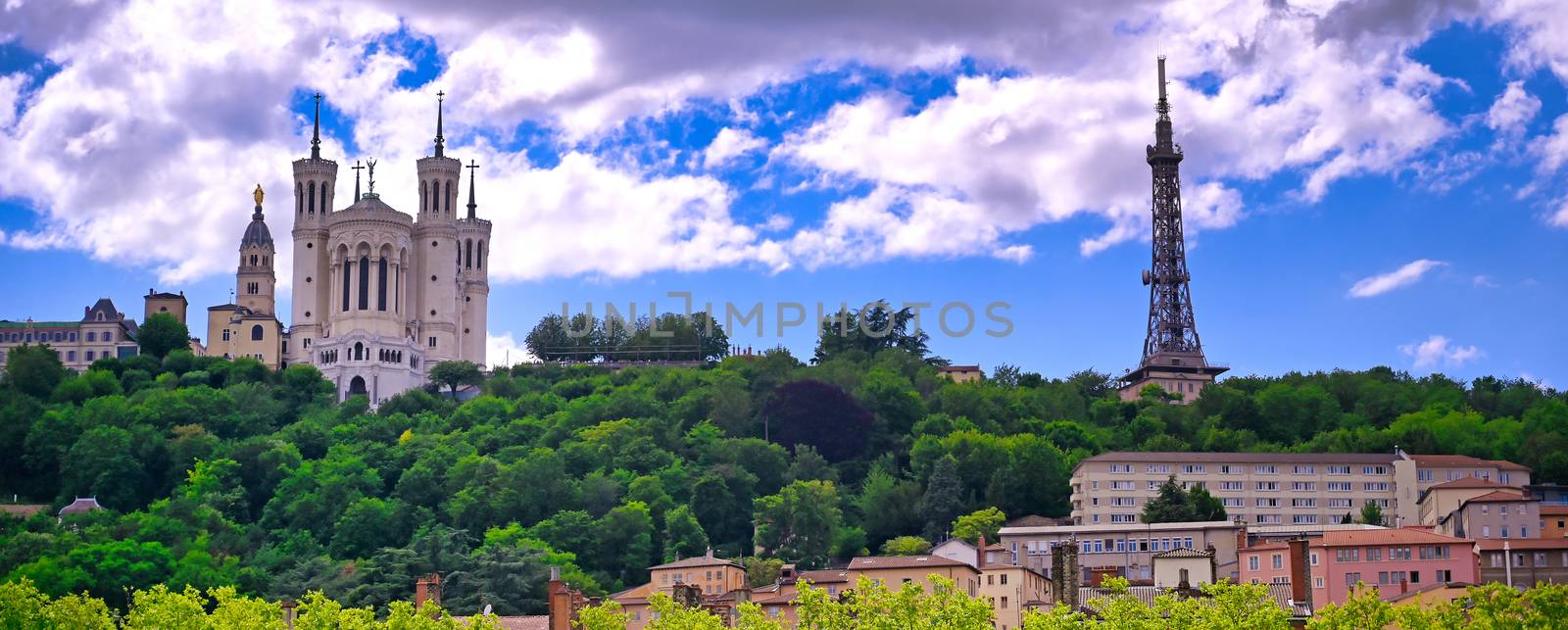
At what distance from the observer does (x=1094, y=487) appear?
106 m

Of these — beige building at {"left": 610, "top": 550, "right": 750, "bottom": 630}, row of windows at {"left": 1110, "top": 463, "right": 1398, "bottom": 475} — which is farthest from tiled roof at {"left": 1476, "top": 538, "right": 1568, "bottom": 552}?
beige building at {"left": 610, "top": 550, "right": 750, "bottom": 630}

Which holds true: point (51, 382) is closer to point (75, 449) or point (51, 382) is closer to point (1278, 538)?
point (75, 449)

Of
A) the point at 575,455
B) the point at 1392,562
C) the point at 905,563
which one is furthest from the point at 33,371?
the point at 1392,562

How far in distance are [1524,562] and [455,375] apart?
7174 centimetres

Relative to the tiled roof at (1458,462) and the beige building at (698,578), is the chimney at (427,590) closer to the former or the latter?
the beige building at (698,578)

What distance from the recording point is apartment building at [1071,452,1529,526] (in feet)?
343

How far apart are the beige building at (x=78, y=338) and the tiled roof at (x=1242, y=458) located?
211 ft

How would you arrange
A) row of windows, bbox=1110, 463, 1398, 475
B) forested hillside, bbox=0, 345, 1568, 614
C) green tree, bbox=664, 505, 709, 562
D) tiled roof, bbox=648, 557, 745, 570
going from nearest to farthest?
1. tiled roof, bbox=648, 557, 745, 570
2. forested hillside, bbox=0, 345, 1568, 614
3. green tree, bbox=664, 505, 709, 562
4. row of windows, bbox=1110, 463, 1398, 475

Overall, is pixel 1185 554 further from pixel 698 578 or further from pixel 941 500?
pixel 941 500

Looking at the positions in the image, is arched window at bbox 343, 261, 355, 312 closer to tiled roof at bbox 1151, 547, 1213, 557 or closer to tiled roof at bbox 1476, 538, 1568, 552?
tiled roof at bbox 1151, 547, 1213, 557

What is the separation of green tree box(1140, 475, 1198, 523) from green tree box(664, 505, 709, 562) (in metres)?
17.7

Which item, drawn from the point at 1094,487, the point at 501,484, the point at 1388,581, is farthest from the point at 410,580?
the point at 1388,581

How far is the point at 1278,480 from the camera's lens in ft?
351

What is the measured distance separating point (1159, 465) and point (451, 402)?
146 feet
